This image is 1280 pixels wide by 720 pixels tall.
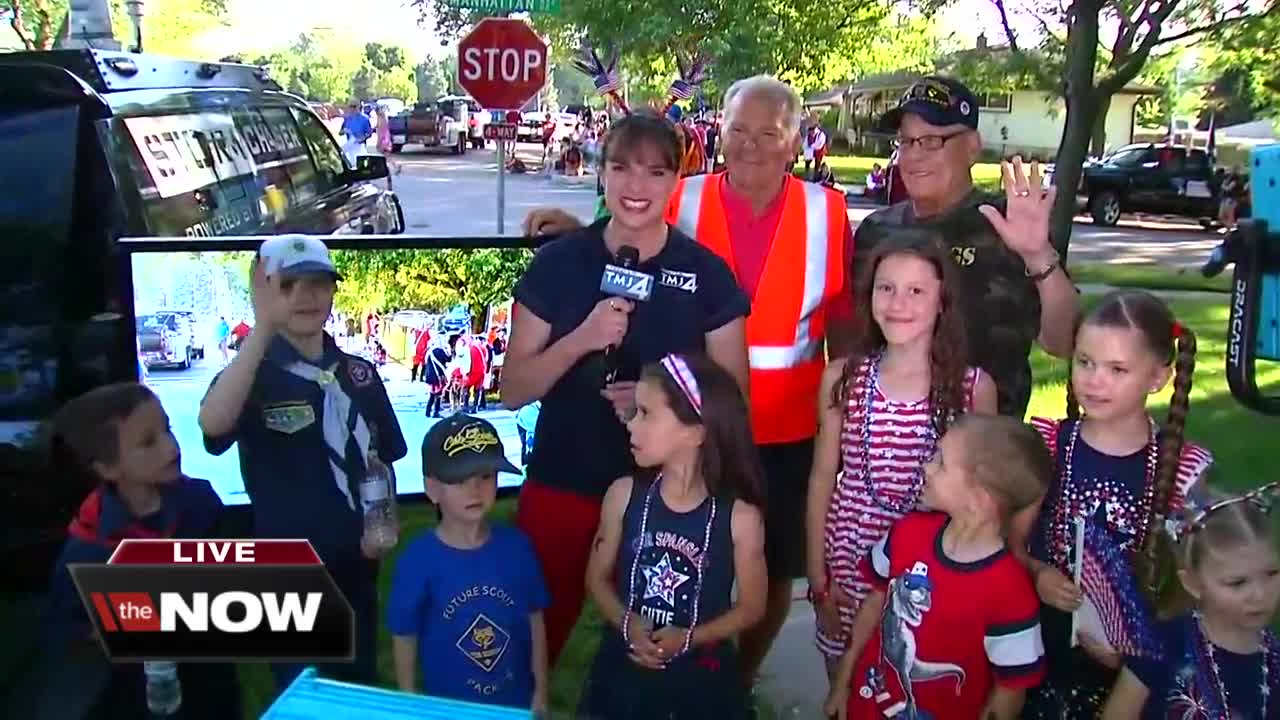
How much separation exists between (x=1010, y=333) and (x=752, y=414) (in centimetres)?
75

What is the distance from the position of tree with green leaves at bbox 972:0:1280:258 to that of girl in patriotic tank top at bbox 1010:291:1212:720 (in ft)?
19.7

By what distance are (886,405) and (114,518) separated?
6.23 ft

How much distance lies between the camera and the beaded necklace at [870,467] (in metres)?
2.80

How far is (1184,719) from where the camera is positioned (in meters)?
2.30

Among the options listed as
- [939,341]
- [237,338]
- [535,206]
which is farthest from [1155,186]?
[237,338]

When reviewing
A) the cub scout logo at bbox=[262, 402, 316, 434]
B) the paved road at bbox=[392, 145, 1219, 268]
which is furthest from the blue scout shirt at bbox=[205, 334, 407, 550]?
the paved road at bbox=[392, 145, 1219, 268]

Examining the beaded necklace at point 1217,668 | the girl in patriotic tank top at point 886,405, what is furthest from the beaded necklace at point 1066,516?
the beaded necklace at point 1217,668

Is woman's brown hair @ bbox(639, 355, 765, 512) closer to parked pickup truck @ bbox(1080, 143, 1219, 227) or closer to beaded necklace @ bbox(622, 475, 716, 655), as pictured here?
beaded necklace @ bbox(622, 475, 716, 655)

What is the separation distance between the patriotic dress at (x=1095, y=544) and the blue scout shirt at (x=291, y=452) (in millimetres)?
1701

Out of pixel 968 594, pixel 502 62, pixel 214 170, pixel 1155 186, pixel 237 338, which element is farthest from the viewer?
pixel 1155 186

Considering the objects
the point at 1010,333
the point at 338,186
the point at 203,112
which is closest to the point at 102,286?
the point at 203,112

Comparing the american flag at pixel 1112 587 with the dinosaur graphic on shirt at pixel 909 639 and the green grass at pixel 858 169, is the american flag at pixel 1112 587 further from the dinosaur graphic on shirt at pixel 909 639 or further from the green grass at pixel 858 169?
the green grass at pixel 858 169

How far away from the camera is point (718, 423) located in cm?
277

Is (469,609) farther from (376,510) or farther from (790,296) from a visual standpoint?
(790,296)
